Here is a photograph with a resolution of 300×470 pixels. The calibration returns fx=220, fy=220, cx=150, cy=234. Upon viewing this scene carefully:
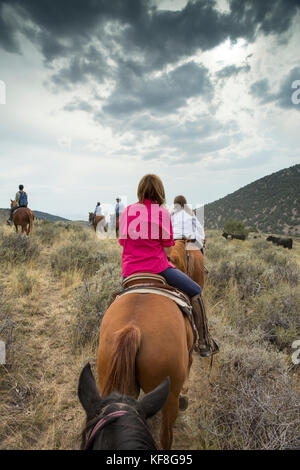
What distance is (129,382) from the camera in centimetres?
150

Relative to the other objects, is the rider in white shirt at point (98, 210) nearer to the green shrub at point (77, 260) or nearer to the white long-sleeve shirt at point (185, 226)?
the green shrub at point (77, 260)

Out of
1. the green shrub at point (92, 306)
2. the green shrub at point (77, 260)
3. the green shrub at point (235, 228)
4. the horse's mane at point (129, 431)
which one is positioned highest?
the green shrub at point (235, 228)

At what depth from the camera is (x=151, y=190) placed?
8.20 ft

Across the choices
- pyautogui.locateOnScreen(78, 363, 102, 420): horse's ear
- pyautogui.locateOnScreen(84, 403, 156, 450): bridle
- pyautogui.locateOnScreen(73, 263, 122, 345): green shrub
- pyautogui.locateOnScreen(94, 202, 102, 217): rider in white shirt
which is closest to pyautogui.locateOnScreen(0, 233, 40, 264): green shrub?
pyautogui.locateOnScreen(73, 263, 122, 345): green shrub

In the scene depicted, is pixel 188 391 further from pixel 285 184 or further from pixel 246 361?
pixel 285 184

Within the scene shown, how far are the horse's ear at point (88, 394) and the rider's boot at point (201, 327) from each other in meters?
1.78

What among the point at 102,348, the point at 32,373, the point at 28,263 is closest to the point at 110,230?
the point at 28,263

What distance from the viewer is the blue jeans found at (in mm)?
2629

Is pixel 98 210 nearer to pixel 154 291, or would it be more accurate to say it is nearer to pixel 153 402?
pixel 154 291

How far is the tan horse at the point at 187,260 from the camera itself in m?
4.17

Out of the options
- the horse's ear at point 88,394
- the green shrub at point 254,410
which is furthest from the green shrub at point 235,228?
the horse's ear at point 88,394

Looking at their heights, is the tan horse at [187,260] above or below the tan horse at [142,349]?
above
